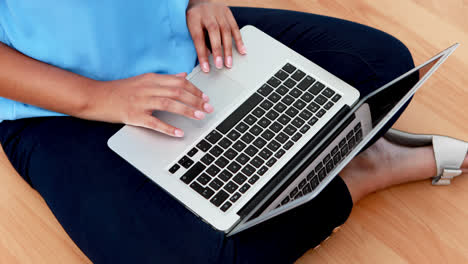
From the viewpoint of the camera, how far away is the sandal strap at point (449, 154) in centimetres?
118

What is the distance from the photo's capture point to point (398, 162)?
1182 millimetres

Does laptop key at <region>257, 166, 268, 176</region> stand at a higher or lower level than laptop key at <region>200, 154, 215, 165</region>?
lower

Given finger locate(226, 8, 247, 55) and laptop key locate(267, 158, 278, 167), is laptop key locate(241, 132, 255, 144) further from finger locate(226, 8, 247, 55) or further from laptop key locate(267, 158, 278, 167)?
finger locate(226, 8, 247, 55)

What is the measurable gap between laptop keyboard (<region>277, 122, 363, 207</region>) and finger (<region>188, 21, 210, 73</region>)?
0.29 metres

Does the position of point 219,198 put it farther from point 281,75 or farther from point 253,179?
point 281,75

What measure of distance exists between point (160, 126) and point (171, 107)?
1.6 inches

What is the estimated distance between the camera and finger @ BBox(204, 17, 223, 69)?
0.97 meters

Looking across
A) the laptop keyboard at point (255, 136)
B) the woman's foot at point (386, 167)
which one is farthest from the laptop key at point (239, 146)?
the woman's foot at point (386, 167)

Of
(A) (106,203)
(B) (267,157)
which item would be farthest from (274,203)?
(A) (106,203)

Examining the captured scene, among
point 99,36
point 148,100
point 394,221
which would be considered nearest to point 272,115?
point 148,100

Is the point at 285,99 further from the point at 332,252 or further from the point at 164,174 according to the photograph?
the point at 332,252

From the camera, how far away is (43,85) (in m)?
0.89

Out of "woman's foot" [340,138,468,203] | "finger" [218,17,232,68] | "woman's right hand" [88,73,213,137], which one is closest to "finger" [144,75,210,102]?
"woman's right hand" [88,73,213,137]

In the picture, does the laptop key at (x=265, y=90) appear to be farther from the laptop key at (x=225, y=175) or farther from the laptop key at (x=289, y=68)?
the laptop key at (x=225, y=175)
